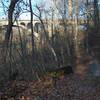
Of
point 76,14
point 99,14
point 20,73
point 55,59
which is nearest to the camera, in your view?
point 20,73

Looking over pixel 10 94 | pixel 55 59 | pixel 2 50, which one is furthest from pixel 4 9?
pixel 10 94

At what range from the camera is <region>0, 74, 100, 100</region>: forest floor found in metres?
14.2

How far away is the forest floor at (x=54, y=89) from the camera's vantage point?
46.8 feet

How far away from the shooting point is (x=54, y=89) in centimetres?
1541

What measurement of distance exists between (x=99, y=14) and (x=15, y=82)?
1583 centimetres

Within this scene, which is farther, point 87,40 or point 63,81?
point 87,40

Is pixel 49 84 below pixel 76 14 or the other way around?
below

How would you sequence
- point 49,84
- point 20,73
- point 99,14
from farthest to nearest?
point 99,14 → point 20,73 → point 49,84

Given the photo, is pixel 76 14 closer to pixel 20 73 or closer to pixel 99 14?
pixel 99 14

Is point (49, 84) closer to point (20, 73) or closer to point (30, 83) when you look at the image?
point (30, 83)

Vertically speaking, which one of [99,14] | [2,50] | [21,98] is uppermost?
[99,14]

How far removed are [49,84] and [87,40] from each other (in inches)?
567

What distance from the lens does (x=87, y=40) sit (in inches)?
1185

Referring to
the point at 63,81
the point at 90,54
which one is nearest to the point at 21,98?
the point at 63,81
